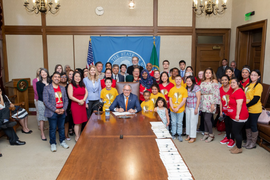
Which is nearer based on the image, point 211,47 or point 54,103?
point 54,103

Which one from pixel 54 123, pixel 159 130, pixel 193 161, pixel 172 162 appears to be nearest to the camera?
pixel 172 162

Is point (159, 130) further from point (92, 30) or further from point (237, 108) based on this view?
point (92, 30)

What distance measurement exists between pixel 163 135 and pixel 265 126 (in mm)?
2630

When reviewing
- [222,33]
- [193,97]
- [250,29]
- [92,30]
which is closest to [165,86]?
[193,97]

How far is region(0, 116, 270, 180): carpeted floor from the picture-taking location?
3188 mm

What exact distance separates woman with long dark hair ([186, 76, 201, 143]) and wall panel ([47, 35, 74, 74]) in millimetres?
4383

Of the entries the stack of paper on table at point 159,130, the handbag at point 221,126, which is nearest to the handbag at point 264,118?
the handbag at point 221,126

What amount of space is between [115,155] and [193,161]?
207cm

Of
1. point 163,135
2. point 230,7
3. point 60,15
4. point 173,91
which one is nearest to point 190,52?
point 230,7

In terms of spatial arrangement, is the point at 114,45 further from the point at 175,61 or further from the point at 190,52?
the point at 190,52

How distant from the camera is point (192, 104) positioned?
4.36 meters

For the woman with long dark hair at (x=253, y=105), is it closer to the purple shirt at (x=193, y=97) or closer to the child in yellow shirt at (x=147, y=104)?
the purple shirt at (x=193, y=97)

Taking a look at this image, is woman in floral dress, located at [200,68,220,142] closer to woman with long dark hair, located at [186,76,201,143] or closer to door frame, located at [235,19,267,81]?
woman with long dark hair, located at [186,76,201,143]

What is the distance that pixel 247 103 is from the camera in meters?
3.96
